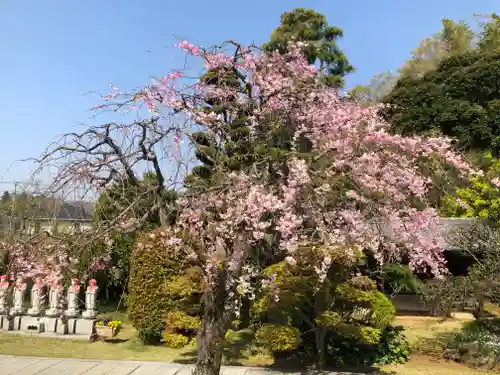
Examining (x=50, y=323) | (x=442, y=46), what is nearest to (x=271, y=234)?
(x=50, y=323)

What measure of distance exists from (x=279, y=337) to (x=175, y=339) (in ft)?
7.96

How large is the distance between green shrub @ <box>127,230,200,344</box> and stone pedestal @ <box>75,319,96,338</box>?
96 centimetres

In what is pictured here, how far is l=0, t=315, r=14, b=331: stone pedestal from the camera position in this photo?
10.2 m

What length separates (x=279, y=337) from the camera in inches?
277

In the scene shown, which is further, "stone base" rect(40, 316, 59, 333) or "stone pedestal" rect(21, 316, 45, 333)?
"stone pedestal" rect(21, 316, 45, 333)

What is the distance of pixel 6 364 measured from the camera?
24.3ft

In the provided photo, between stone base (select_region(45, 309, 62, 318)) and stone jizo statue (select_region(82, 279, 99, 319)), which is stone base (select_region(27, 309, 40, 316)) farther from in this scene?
stone jizo statue (select_region(82, 279, 99, 319))

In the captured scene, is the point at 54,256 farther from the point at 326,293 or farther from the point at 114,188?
the point at 326,293

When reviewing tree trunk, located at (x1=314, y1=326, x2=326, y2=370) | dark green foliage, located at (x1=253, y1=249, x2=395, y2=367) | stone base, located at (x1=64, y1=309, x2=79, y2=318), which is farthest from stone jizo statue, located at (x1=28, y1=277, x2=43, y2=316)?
tree trunk, located at (x1=314, y1=326, x2=326, y2=370)

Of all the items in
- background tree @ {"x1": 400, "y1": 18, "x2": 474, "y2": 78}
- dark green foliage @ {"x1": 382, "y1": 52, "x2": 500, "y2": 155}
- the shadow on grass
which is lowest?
the shadow on grass

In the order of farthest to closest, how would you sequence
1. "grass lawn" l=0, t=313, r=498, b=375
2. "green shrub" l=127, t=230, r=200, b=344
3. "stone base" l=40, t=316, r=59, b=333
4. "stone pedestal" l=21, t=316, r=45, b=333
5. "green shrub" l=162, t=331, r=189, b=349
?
"stone pedestal" l=21, t=316, r=45, b=333 → "stone base" l=40, t=316, r=59, b=333 → "green shrub" l=127, t=230, r=200, b=344 → "green shrub" l=162, t=331, r=189, b=349 → "grass lawn" l=0, t=313, r=498, b=375

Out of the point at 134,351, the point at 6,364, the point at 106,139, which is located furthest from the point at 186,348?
the point at 106,139

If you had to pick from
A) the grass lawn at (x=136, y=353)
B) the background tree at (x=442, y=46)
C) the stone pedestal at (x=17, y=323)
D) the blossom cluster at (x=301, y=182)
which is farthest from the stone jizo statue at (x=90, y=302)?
the background tree at (x=442, y=46)

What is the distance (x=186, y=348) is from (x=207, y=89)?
17.7 ft
